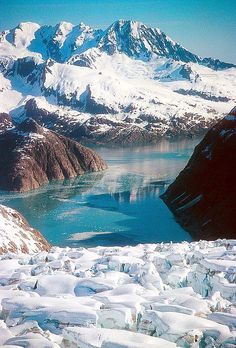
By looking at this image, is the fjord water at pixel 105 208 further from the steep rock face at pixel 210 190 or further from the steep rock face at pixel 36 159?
the steep rock face at pixel 36 159

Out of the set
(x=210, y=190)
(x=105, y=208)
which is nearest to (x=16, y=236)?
(x=210, y=190)

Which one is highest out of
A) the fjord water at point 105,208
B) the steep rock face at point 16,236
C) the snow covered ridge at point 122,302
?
the snow covered ridge at point 122,302

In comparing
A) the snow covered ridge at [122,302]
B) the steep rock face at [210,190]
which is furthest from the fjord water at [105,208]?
the snow covered ridge at [122,302]

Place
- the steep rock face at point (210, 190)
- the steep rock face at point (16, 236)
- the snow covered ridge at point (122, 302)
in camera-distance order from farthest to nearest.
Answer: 1. the steep rock face at point (210, 190)
2. the steep rock face at point (16, 236)
3. the snow covered ridge at point (122, 302)

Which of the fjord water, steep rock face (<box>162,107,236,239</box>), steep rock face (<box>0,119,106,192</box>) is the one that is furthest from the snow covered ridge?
steep rock face (<box>0,119,106,192</box>)

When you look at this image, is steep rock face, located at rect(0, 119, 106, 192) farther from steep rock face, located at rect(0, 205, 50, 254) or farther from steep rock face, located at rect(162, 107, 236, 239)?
steep rock face, located at rect(0, 205, 50, 254)

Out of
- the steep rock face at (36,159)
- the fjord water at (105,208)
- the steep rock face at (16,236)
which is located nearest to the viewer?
the steep rock face at (16,236)
